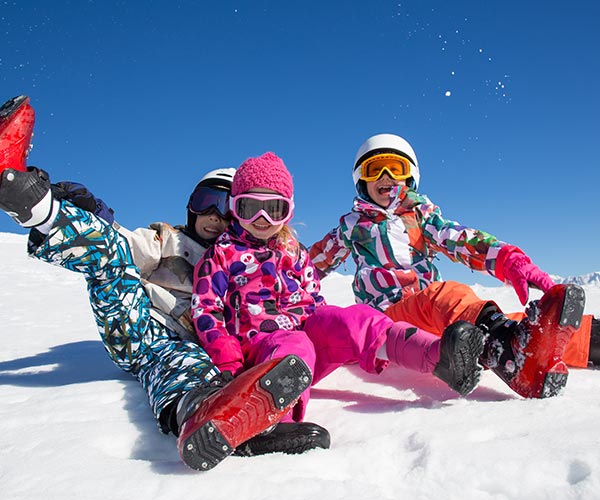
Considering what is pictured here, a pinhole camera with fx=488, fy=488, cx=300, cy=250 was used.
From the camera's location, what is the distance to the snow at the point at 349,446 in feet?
4.02

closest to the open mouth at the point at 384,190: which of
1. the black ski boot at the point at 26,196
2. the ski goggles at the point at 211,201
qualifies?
the ski goggles at the point at 211,201

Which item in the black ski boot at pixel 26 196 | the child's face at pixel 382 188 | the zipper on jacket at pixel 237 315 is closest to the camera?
the black ski boot at pixel 26 196

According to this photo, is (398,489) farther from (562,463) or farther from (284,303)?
(284,303)

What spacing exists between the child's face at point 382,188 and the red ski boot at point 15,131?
2172 millimetres

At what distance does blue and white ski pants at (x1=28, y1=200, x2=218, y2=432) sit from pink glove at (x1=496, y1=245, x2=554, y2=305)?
4.91 ft

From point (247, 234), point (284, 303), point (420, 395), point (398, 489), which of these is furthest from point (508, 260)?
point (398, 489)

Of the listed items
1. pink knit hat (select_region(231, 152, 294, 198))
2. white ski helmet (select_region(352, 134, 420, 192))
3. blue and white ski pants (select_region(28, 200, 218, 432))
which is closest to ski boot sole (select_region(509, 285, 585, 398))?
blue and white ski pants (select_region(28, 200, 218, 432))

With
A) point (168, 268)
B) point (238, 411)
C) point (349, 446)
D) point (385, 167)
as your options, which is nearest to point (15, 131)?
point (168, 268)

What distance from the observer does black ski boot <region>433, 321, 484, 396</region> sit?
1.83m

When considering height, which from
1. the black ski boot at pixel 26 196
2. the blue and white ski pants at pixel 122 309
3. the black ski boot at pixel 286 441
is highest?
the black ski boot at pixel 26 196

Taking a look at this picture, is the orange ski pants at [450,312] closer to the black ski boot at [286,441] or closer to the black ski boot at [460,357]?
the black ski boot at [460,357]

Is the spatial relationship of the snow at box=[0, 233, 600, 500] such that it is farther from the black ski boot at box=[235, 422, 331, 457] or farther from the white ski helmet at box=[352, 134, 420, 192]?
the white ski helmet at box=[352, 134, 420, 192]

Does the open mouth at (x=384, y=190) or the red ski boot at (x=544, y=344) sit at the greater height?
the open mouth at (x=384, y=190)

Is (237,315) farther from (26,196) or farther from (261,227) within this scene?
(26,196)
